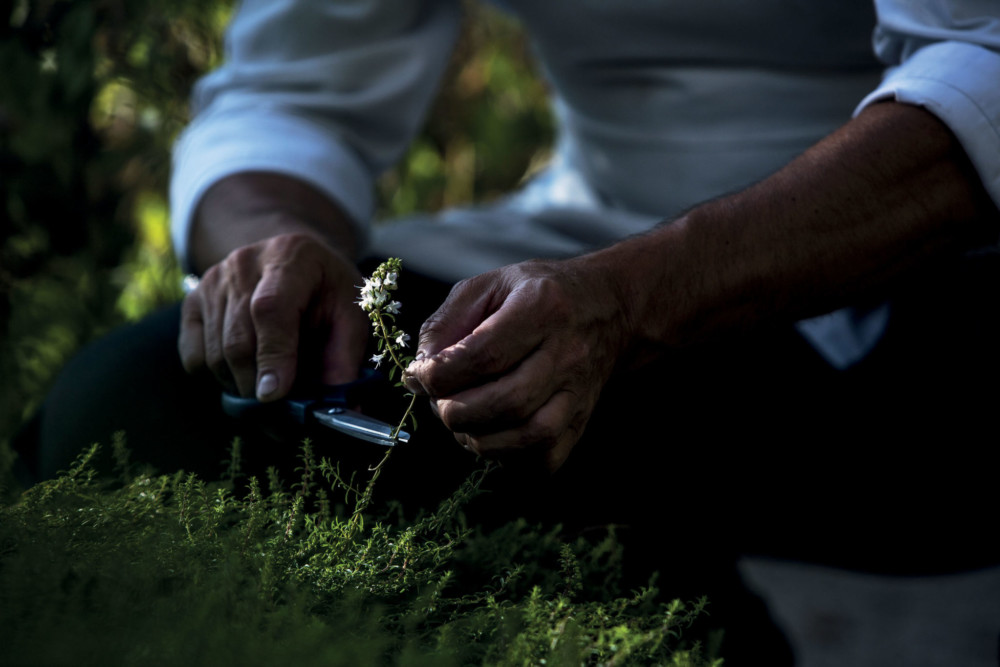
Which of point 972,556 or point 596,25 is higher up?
point 596,25

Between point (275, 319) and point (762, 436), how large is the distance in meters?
0.65

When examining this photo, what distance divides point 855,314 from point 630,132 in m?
0.48

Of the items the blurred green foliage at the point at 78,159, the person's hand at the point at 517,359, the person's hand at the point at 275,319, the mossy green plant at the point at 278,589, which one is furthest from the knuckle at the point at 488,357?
the blurred green foliage at the point at 78,159

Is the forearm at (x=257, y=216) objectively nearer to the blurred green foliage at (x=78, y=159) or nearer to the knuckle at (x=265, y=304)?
the knuckle at (x=265, y=304)

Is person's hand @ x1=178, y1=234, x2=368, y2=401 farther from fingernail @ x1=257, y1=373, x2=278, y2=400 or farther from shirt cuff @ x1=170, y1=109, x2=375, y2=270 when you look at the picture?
shirt cuff @ x1=170, y1=109, x2=375, y2=270

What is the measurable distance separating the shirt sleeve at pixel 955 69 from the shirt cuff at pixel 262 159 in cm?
80

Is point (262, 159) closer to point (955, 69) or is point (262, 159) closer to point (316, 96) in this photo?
point (316, 96)

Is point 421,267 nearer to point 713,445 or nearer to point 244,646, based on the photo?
point 713,445

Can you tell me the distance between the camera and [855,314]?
1244 mm

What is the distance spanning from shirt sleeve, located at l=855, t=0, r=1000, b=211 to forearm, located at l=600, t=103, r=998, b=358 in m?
0.02

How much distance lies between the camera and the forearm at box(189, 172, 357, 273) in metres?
1.23

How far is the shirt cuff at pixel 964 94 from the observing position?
3.13 ft

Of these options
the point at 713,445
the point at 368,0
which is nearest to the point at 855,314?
the point at 713,445

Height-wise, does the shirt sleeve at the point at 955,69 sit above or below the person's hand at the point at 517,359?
above
